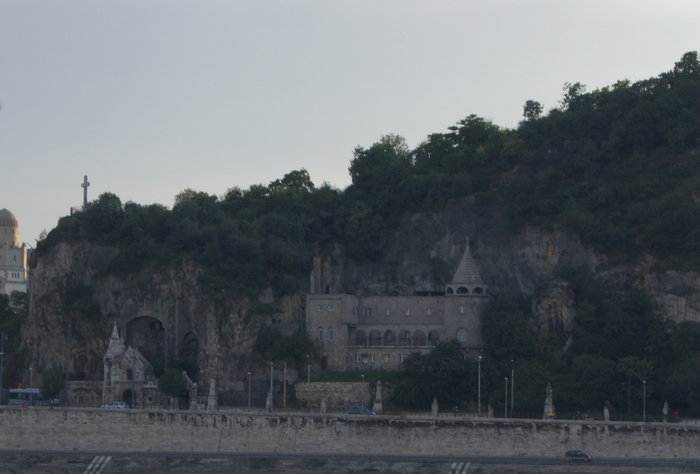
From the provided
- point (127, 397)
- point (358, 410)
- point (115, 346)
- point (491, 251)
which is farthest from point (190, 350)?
point (491, 251)

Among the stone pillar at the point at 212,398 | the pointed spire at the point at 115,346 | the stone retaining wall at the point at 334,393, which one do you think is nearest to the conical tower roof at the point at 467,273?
the stone retaining wall at the point at 334,393

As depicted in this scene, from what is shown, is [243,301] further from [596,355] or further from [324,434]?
[596,355]

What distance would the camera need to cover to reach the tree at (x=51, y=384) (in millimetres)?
109188

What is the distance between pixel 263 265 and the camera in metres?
114

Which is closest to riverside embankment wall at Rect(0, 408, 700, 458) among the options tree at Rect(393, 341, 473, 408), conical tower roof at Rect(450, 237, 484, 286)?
tree at Rect(393, 341, 473, 408)

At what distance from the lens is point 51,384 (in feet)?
359

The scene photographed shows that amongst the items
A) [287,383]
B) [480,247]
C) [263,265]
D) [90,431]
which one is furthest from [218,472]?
[480,247]

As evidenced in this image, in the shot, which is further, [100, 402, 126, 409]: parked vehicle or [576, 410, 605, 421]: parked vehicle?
[100, 402, 126, 409]: parked vehicle

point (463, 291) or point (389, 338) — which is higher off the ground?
point (463, 291)

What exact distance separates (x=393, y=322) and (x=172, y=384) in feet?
61.0

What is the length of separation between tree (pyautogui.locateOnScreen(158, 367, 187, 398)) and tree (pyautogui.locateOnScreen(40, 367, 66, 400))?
843 cm

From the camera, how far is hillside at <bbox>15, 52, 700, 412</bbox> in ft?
349

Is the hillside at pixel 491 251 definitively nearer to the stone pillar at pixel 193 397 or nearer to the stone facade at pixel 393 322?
the stone facade at pixel 393 322

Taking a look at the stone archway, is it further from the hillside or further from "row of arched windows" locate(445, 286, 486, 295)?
"row of arched windows" locate(445, 286, 486, 295)
